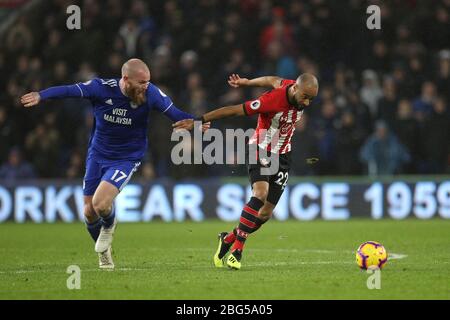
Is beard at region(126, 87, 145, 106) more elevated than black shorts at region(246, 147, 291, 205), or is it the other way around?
beard at region(126, 87, 145, 106)

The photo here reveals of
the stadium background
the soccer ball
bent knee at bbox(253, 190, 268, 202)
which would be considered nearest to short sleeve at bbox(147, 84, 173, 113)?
bent knee at bbox(253, 190, 268, 202)

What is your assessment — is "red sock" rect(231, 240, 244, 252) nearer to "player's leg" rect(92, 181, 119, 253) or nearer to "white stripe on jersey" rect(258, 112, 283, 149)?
"white stripe on jersey" rect(258, 112, 283, 149)

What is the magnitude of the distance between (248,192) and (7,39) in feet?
22.1

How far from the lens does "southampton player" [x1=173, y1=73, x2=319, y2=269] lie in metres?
10.4

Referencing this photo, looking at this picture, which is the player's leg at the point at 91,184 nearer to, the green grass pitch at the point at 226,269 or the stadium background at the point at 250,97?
the green grass pitch at the point at 226,269

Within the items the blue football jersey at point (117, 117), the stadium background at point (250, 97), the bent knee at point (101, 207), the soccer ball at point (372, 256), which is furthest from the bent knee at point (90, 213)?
the stadium background at point (250, 97)

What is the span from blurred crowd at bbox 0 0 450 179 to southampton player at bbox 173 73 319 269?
293 inches

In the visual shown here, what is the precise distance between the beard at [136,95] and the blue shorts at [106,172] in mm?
725

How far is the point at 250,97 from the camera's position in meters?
19.0

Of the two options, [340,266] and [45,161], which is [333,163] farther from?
[340,266]

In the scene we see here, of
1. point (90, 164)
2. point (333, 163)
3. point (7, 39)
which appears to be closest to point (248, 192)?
point (333, 163)

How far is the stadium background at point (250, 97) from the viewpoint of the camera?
61.8 ft

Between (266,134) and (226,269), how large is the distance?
62.6 inches

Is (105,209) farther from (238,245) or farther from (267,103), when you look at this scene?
(267,103)
